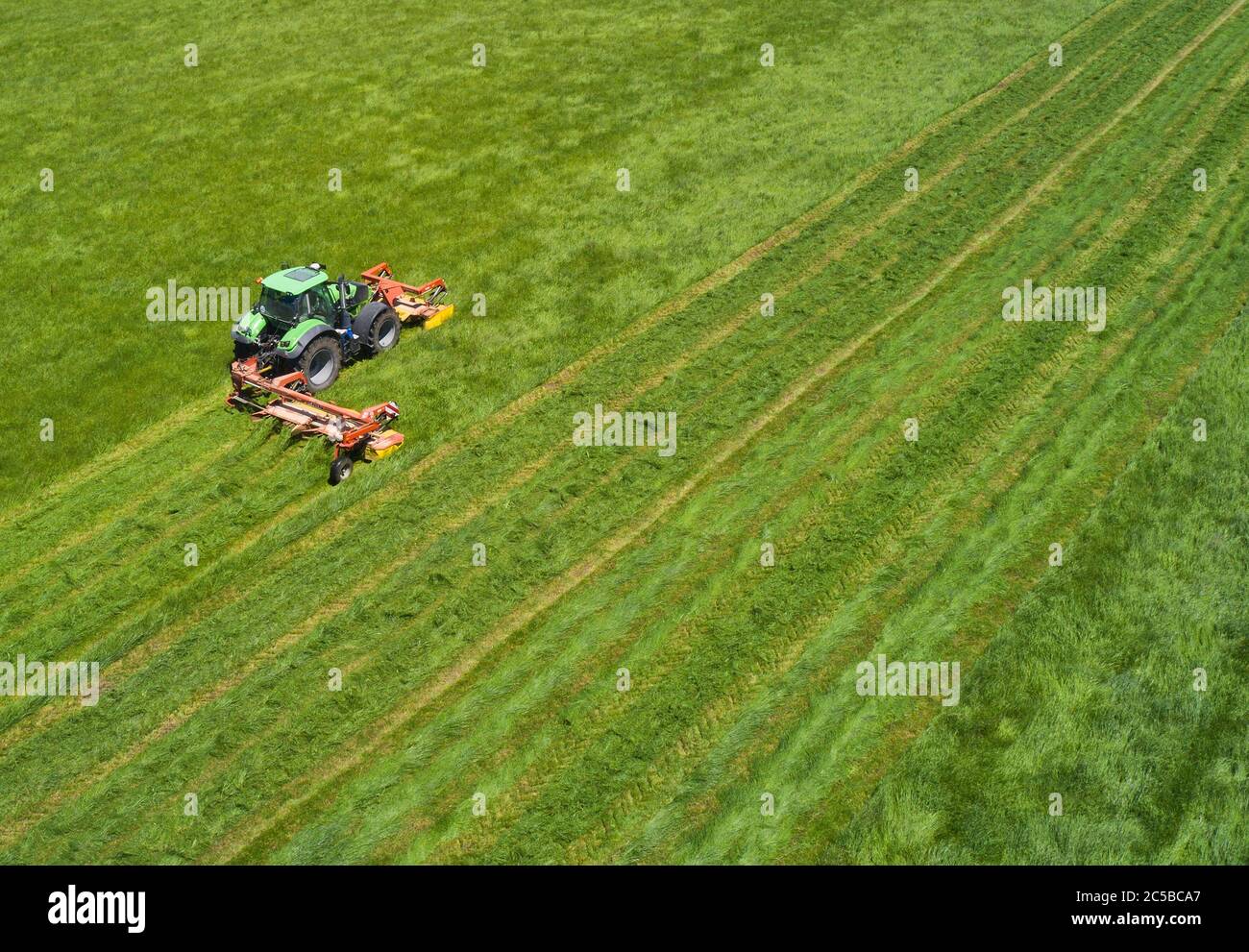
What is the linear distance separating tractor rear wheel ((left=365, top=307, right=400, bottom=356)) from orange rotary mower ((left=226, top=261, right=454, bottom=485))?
0.06 ft

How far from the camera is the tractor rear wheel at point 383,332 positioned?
19.5 meters

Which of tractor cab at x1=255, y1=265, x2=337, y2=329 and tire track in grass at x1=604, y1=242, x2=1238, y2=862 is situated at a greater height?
tractor cab at x1=255, y1=265, x2=337, y2=329

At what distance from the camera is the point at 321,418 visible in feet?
56.2

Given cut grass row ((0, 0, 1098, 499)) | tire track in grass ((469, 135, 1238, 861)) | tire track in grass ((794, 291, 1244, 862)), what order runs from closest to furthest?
1. tire track in grass ((794, 291, 1244, 862))
2. tire track in grass ((469, 135, 1238, 861))
3. cut grass row ((0, 0, 1098, 499))

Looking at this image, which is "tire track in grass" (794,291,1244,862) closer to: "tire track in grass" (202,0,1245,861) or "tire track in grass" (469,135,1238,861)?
"tire track in grass" (469,135,1238,861)

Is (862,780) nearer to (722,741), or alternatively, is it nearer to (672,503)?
(722,741)

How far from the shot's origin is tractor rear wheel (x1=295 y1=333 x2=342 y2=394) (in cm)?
1811

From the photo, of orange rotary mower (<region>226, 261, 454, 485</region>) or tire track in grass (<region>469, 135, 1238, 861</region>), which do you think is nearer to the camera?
tire track in grass (<region>469, 135, 1238, 861</region>)

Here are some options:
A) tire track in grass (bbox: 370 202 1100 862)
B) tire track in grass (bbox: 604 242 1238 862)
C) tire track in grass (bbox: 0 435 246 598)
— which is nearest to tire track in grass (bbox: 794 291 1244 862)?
tire track in grass (bbox: 604 242 1238 862)

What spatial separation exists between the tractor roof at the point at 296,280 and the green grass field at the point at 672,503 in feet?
6.27

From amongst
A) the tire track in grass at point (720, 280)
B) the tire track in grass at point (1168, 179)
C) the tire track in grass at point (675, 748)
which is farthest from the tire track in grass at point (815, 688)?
the tire track in grass at point (720, 280)

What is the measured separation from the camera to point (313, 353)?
59.7ft

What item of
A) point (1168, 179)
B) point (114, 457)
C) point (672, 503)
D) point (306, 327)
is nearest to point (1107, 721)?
point (672, 503)
